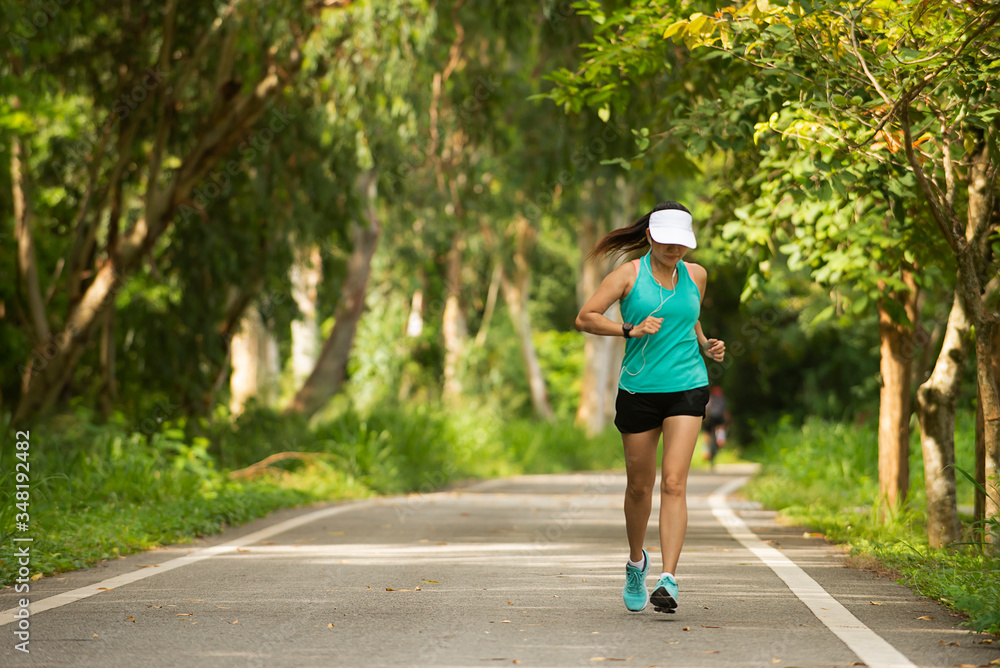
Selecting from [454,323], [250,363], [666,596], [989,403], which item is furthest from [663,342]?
[454,323]

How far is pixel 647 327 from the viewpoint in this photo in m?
5.99

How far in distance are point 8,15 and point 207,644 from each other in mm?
8072

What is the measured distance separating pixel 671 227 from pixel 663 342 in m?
0.57

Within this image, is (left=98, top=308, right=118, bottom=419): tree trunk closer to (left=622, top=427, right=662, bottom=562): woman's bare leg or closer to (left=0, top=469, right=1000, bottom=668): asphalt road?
(left=0, top=469, right=1000, bottom=668): asphalt road

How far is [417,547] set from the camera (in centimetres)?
930

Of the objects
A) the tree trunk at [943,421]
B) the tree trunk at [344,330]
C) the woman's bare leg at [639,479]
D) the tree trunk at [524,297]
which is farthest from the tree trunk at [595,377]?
the woman's bare leg at [639,479]

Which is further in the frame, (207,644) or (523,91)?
(523,91)

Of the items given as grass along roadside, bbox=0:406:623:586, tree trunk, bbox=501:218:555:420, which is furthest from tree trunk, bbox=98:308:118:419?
tree trunk, bbox=501:218:555:420

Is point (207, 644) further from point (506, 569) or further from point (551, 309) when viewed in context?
point (551, 309)

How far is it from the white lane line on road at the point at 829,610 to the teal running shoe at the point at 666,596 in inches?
28.8

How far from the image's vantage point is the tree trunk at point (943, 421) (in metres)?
8.46

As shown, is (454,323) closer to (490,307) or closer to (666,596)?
(490,307)

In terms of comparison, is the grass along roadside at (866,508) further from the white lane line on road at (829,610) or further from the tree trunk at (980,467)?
the white lane line on road at (829,610)

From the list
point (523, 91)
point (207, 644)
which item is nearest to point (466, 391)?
point (523, 91)
